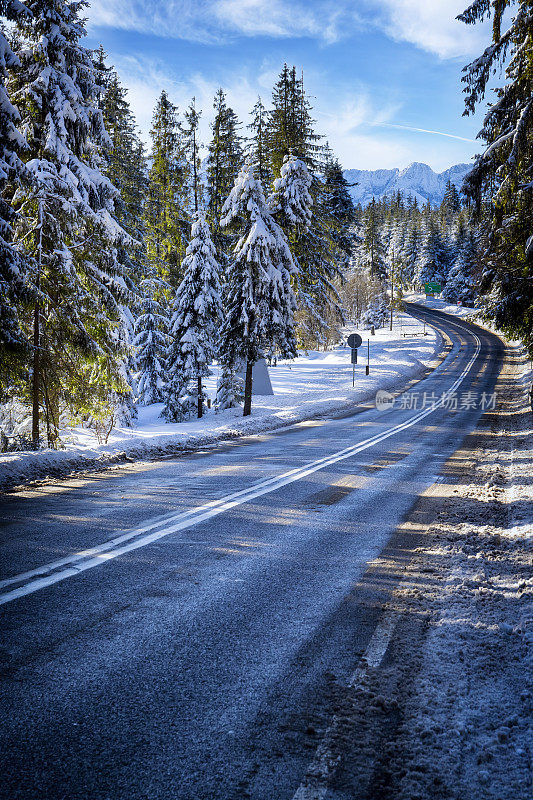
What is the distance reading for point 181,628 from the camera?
3482 millimetres

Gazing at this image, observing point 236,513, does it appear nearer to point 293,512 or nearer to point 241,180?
point 293,512

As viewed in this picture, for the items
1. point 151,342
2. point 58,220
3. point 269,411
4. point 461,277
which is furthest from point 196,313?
point 461,277

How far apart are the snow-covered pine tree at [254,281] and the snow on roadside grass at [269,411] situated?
3.22 metres

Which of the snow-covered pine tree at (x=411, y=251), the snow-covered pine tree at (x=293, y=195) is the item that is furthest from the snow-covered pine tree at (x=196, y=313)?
the snow-covered pine tree at (x=411, y=251)

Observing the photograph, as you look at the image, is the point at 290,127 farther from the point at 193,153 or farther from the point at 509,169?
the point at 509,169

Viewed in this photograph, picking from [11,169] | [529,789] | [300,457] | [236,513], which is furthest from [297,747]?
[11,169]

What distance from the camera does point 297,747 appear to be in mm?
2436

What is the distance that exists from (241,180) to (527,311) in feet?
40.7

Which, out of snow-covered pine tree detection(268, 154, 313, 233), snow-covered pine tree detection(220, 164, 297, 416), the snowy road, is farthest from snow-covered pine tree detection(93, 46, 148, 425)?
the snowy road

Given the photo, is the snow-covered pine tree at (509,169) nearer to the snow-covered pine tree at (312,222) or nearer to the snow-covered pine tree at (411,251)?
A: the snow-covered pine tree at (312,222)

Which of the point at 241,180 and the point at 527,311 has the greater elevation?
the point at 241,180

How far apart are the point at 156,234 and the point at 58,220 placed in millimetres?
19418

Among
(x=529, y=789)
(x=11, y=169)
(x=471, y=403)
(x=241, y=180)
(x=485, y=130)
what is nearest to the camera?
(x=529, y=789)

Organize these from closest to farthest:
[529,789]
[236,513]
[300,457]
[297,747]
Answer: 1. [529,789]
2. [297,747]
3. [236,513]
4. [300,457]
